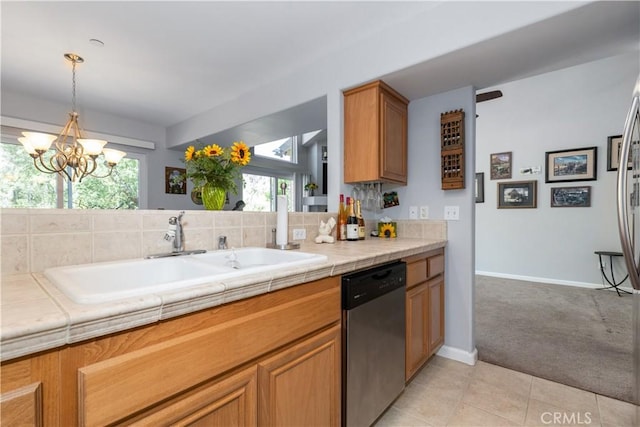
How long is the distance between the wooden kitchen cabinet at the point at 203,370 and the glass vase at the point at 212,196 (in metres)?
0.81

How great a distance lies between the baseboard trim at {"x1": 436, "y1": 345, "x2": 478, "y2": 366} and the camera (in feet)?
7.06

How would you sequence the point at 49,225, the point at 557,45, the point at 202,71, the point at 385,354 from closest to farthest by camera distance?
1. the point at 49,225
2. the point at 385,354
3. the point at 557,45
4. the point at 202,71

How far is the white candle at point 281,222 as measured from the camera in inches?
65.2

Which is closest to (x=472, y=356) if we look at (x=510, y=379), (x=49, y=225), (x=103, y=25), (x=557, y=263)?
(x=510, y=379)

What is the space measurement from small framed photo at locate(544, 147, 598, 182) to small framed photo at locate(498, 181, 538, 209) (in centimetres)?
24

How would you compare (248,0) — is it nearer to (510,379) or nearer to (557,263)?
(510,379)

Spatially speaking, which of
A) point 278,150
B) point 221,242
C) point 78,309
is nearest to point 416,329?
point 221,242

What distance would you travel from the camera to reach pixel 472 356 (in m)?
2.15

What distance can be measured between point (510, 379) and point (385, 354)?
1157 mm

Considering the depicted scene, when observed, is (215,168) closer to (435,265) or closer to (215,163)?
(215,163)

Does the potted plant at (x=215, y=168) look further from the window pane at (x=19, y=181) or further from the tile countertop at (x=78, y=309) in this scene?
the window pane at (x=19, y=181)

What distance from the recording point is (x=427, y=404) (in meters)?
1.70

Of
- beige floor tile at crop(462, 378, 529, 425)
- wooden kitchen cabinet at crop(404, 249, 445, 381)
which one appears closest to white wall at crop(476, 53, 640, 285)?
wooden kitchen cabinet at crop(404, 249, 445, 381)

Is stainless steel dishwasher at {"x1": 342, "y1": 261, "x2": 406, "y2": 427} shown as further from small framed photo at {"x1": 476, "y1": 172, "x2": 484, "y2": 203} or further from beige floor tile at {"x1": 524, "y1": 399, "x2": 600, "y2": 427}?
small framed photo at {"x1": 476, "y1": 172, "x2": 484, "y2": 203}
